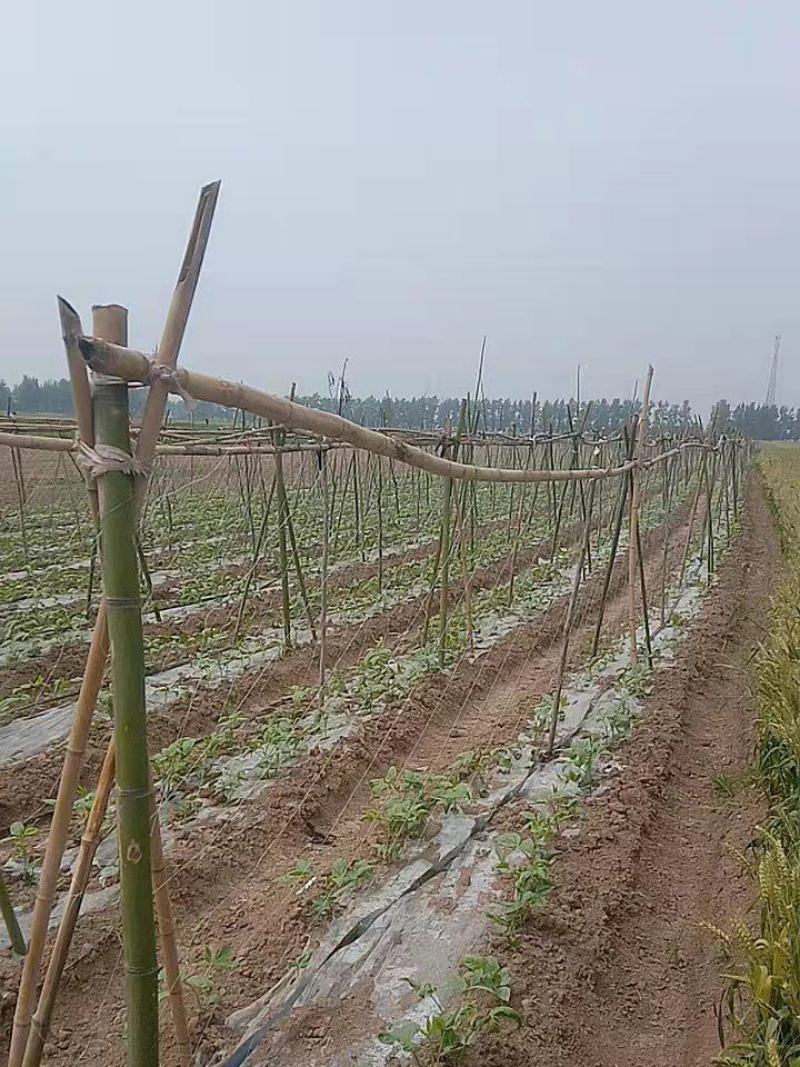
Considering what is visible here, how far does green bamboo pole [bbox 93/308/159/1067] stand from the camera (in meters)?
1.57

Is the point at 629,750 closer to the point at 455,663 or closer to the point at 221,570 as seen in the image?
the point at 455,663

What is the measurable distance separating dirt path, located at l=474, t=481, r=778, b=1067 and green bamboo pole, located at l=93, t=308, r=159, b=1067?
130cm

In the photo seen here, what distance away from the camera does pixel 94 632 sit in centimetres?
177

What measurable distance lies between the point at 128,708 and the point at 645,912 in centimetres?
274

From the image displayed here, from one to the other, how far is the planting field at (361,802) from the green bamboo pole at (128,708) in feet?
0.75

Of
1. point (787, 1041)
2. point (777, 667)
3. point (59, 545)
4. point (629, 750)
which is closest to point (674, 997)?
point (787, 1041)

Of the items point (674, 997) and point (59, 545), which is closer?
point (674, 997)

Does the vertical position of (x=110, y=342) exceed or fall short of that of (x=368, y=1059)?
it exceeds it

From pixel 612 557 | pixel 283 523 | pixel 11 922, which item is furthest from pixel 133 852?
pixel 612 557

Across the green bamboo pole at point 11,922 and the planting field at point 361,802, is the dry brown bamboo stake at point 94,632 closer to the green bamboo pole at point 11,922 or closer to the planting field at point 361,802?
the planting field at point 361,802

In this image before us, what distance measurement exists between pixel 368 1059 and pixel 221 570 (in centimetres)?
671

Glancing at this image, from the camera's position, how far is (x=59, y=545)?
33.4 ft

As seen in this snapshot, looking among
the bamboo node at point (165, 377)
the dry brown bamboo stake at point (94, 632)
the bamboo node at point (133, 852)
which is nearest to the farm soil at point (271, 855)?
the dry brown bamboo stake at point (94, 632)

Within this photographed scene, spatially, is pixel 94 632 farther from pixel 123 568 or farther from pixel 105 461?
pixel 105 461
